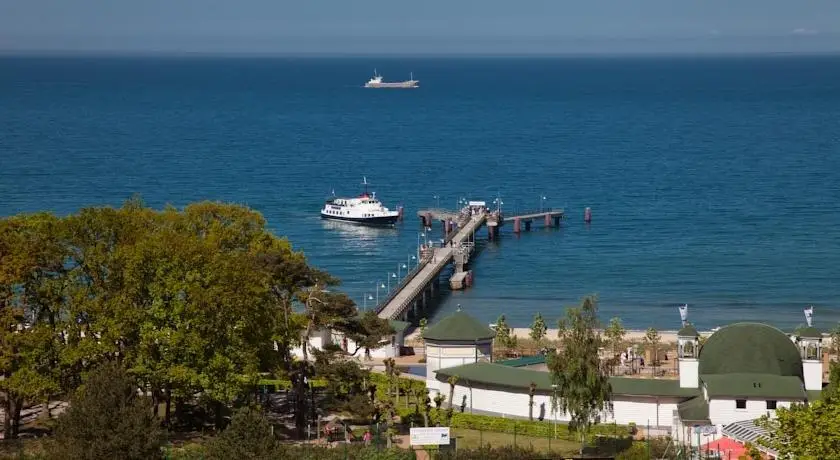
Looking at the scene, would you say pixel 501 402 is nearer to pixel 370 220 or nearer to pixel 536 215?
pixel 536 215

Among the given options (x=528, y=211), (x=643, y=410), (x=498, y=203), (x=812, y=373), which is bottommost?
(x=643, y=410)

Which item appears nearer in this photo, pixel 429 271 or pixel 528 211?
pixel 429 271

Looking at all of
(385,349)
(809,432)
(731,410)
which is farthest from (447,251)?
(809,432)

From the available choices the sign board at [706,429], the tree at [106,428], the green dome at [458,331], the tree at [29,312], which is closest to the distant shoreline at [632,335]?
the green dome at [458,331]

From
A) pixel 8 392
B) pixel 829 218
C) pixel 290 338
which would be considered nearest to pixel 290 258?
pixel 290 338

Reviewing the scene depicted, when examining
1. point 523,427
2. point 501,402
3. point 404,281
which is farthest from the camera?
point 404,281

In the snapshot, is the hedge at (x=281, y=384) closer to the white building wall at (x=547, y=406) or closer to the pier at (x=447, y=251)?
the white building wall at (x=547, y=406)

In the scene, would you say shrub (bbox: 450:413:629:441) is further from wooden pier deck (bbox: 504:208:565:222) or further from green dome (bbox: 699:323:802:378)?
wooden pier deck (bbox: 504:208:565:222)
